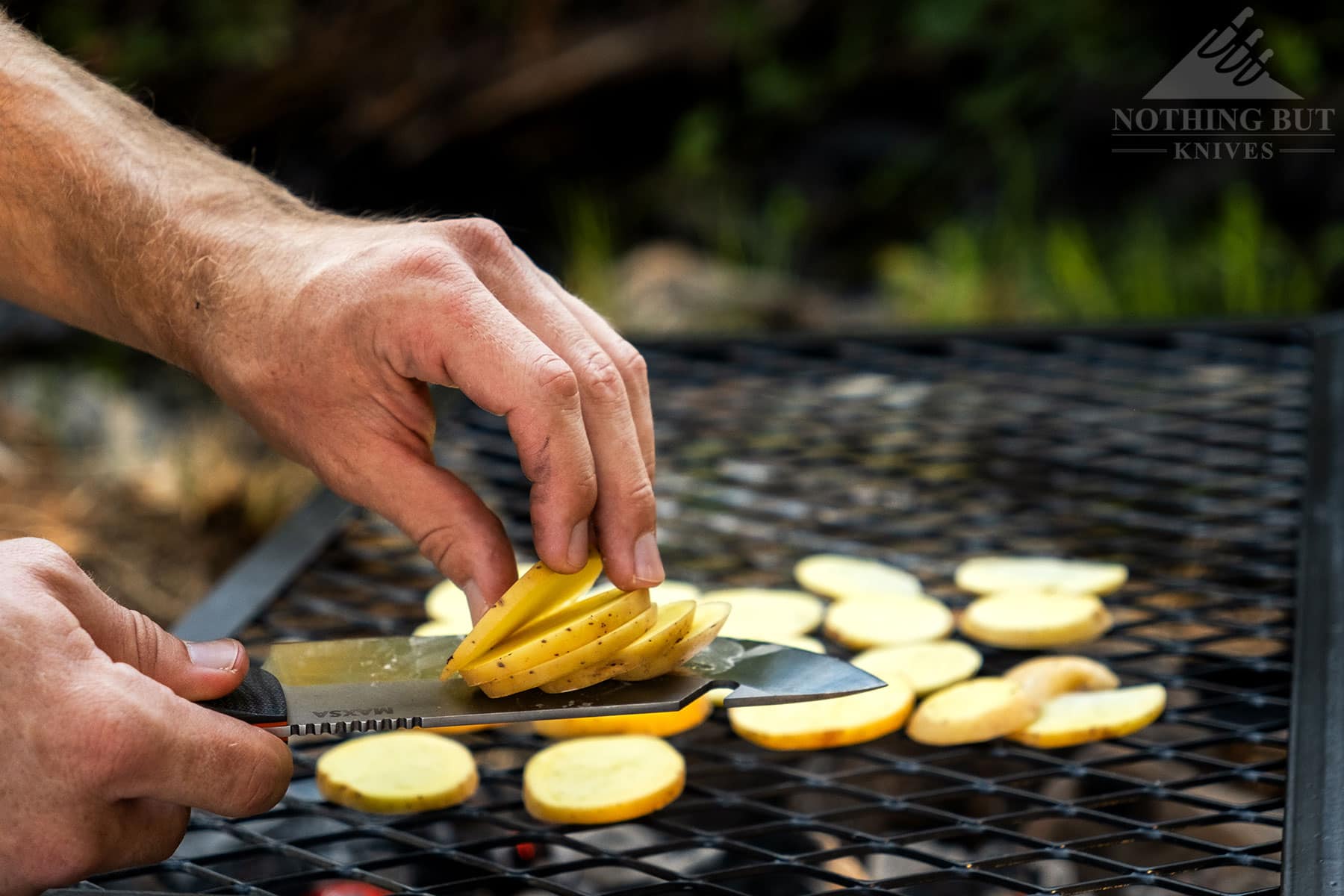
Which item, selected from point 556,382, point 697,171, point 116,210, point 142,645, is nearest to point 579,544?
point 556,382

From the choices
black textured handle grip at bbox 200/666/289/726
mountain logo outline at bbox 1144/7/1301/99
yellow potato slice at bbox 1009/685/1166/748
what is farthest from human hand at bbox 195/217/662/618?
mountain logo outline at bbox 1144/7/1301/99

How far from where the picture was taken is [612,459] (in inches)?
50.4

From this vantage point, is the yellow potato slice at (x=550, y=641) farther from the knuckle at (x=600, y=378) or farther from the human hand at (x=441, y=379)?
the knuckle at (x=600, y=378)

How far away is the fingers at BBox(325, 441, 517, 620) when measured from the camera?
52.6 inches

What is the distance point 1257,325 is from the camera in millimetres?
2389

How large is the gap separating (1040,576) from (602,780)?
78cm

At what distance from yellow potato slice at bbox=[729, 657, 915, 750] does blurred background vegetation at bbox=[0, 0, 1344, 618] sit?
3.02m

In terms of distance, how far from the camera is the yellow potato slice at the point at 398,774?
4.62ft

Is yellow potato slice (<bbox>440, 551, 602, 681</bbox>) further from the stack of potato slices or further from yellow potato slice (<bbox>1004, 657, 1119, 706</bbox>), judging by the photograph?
yellow potato slice (<bbox>1004, 657, 1119, 706</bbox>)

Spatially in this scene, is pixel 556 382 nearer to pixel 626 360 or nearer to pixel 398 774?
pixel 626 360

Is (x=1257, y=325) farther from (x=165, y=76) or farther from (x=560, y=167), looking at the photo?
(x=560, y=167)

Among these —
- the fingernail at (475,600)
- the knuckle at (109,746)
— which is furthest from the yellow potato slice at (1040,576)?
the knuckle at (109,746)

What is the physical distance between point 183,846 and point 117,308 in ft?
2.22

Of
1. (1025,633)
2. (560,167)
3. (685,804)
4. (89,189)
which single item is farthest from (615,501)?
(560,167)
